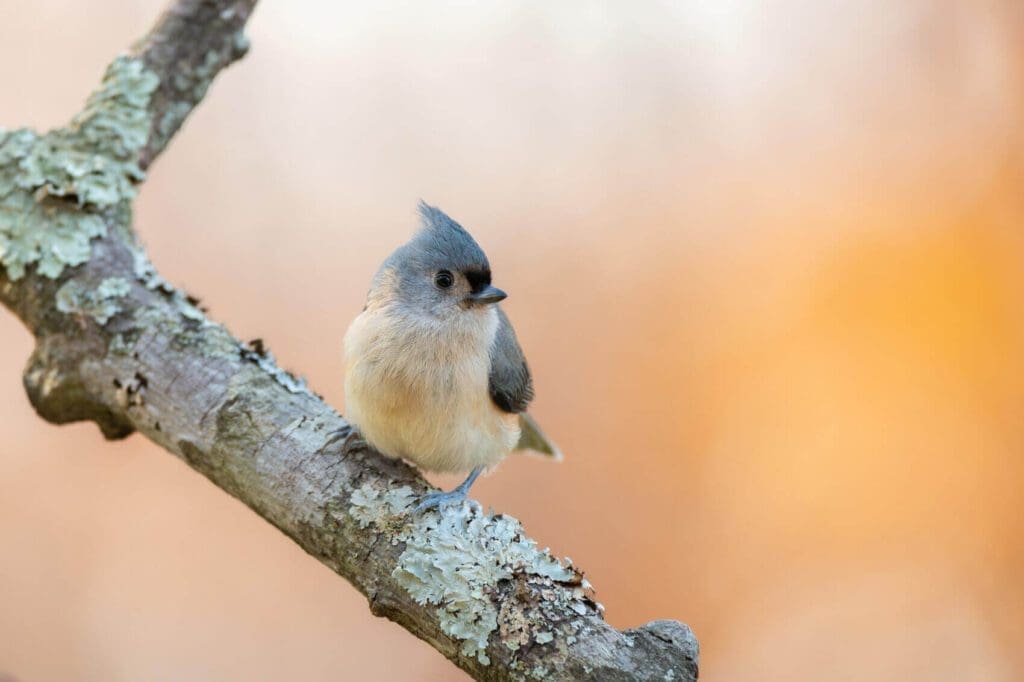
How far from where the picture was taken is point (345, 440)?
5.69 feet

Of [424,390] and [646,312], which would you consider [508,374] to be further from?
[646,312]

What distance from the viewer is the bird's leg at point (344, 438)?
171cm

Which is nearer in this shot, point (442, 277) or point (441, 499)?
point (441, 499)

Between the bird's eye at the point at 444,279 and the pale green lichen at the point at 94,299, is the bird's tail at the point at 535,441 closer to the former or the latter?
the bird's eye at the point at 444,279

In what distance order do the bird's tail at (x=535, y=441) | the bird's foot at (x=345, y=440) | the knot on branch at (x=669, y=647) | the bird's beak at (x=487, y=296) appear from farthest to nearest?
1. the bird's tail at (x=535, y=441)
2. the bird's beak at (x=487, y=296)
3. the bird's foot at (x=345, y=440)
4. the knot on branch at (x=669, y=647)

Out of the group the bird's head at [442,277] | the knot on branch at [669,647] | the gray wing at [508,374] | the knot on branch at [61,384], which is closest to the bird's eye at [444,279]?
the bird's head at [442,277]

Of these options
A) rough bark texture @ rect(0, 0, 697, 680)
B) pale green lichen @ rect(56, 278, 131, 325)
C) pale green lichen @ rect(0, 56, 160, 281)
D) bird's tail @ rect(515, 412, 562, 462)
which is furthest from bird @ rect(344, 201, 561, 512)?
pale green lichen @ rect(0, 56, 160, 281)

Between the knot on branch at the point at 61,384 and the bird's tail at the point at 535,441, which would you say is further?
the bird's tail at the point at 535,441

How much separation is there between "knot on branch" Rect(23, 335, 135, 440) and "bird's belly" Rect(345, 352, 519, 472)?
0.47 meters

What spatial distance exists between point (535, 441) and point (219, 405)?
3.05 ft

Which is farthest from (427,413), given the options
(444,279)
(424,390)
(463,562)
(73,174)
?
(73,174)

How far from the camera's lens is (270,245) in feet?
8.52

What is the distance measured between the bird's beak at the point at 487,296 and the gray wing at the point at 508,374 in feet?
0.36

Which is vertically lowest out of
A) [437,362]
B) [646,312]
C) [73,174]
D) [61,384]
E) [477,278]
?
[61,384]
